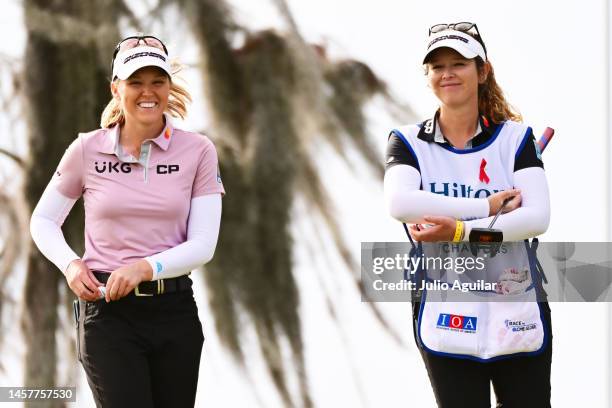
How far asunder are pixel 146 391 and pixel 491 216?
0.66 m

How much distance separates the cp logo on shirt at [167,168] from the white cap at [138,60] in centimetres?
16

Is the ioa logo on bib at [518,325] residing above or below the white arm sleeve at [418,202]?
below

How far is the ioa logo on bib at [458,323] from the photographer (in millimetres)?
1396

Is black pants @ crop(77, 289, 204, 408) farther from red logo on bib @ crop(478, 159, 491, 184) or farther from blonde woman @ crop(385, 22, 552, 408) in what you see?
red logo on bib @ crop(478, 159, 491, 184)

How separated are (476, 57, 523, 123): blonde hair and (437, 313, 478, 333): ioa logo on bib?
36 centimetres

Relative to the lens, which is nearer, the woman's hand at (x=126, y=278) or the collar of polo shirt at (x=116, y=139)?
the woman's hand at (x=126, y=278)

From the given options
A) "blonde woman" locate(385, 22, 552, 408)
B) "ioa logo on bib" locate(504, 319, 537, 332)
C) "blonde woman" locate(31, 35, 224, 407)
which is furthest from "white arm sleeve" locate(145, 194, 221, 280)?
"ioa logo on bib" locate(504, 319, 537, 332)

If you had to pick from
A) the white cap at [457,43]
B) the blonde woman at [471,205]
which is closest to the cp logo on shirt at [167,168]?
the blonde woman at [471,205]

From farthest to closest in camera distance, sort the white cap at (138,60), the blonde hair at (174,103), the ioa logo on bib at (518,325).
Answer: the blonde hair at (174,103) → the white cap at (138,60) → the ioa logo on bib at (518,325)

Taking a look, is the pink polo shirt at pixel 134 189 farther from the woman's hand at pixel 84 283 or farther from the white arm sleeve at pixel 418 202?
the white arm sleeve at pixel 418 202

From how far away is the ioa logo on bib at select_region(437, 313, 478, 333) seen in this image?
1.40 m

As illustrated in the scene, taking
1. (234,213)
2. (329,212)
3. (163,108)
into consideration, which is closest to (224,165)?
(234,213)

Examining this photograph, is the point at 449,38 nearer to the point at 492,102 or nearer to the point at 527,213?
the point at 492,102

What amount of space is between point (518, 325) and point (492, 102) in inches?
16.1
